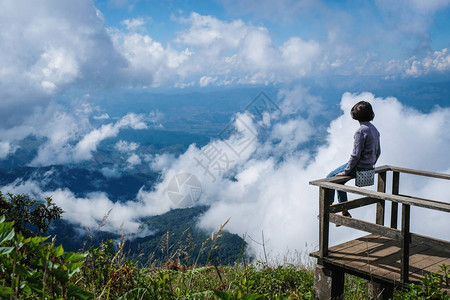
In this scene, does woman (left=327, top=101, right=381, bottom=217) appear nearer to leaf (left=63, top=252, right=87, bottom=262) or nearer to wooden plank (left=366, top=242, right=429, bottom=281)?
wooden plank (left=366, top=242, right=429, bottom=281)

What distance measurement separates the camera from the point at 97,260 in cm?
345

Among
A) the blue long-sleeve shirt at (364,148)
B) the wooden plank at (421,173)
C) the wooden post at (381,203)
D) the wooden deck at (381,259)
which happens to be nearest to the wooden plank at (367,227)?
the wooden deck at (381,259)

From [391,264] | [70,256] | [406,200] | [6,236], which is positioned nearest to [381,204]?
[391,264]

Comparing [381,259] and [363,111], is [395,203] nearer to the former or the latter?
A: [381,259]

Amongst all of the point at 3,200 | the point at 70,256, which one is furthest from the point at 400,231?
the point at 3,200

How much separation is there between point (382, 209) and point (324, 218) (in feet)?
5.68

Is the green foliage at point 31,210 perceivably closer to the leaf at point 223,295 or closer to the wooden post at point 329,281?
the wooden post at point 329,281

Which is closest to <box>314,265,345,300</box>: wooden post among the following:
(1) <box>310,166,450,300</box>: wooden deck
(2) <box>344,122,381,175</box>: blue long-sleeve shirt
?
(1) <box>310,166,450,300</box>: wooden deck

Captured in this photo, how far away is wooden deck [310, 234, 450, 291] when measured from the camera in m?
4.77

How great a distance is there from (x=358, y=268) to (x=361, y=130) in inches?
78.6

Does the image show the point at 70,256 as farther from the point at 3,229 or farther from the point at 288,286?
the point at 288,286

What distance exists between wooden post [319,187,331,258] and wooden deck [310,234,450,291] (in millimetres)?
180

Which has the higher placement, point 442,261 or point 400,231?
point 400,231

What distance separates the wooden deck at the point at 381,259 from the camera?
15.6ft
